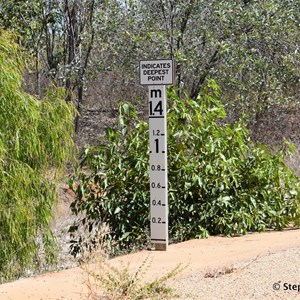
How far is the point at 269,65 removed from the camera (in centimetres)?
1989

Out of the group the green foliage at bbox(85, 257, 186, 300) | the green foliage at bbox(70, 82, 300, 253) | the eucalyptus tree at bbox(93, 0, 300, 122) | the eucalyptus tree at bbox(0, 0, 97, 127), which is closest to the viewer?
the green foliage at bbox(85, 257, 186, 300)

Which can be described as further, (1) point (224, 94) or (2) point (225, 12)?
(1) point (224, 94)

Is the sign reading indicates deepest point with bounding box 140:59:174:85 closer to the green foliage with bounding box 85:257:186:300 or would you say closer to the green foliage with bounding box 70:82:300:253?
the green foliage with bounding box 70:82:300:253

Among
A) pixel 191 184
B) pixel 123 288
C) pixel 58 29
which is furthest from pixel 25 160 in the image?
pixel 58 29

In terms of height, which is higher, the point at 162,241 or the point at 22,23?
the point at 22,23

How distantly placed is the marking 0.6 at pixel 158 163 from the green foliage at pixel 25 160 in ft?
5.34

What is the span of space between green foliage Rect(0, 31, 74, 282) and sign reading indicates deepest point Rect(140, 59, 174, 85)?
164 cm

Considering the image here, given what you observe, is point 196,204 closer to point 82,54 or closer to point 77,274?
point 77,274

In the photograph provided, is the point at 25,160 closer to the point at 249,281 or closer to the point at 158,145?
the point at 158,145

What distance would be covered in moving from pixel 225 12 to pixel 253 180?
7589mm

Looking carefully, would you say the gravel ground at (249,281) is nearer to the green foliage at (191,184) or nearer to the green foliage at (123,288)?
the green foliage at (123,288)

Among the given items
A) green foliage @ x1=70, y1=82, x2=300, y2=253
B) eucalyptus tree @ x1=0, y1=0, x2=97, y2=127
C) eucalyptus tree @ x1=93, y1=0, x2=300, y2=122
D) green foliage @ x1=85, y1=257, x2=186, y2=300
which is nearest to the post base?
green foliage @ x1=70, y1=82, x2=300, y2=253

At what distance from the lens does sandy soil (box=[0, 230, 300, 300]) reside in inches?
281

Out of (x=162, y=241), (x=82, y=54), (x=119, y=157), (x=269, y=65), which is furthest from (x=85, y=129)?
(x=162, y=241)
